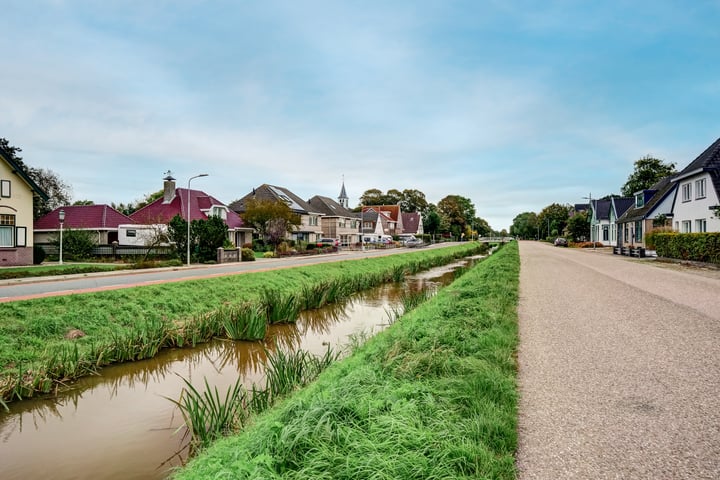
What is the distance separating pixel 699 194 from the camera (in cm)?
2995

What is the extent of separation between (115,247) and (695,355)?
118 feet

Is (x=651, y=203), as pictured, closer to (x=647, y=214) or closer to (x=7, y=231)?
(x=647, y=214)

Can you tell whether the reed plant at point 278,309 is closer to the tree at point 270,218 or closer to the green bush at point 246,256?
the green bush at point 246,256

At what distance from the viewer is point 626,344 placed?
→ 7102 mm

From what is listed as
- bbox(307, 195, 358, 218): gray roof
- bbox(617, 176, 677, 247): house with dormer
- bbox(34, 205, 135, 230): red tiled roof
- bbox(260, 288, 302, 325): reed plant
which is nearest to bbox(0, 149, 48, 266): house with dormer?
bbox(34, 205, 135, 230): red tiled roof

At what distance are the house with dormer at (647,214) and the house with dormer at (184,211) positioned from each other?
3954cm

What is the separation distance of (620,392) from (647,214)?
45.9m

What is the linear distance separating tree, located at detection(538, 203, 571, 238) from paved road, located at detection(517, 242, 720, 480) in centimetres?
8950

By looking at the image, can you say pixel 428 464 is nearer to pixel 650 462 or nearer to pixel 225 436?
→ pixel 650 462

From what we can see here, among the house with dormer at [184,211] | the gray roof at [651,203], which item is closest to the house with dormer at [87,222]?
the house with dormer at [184,211]

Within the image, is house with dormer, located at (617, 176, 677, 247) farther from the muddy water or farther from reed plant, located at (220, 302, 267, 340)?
the muddy water

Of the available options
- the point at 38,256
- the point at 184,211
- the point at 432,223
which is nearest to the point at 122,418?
the point at 38,256

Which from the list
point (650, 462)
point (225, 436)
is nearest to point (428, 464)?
point (650, 462)

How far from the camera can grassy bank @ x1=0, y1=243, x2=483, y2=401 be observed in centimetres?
790
